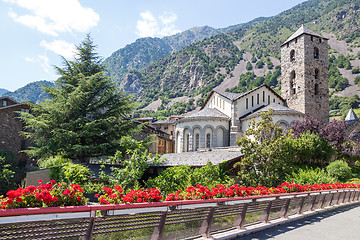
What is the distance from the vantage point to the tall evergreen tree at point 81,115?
73.4ft

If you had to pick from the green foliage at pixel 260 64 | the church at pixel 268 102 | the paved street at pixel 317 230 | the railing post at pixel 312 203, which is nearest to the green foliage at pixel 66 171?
the paved street at pixel 317 230

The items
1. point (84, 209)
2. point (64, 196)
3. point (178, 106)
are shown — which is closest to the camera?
point (84, 209)

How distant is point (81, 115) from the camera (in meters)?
24.6

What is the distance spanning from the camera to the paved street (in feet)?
28.0

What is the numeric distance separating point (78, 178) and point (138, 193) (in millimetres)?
14065

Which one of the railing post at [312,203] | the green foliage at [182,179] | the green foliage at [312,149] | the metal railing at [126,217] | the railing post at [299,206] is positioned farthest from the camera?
the green foliage at [312,149]

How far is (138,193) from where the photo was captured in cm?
707

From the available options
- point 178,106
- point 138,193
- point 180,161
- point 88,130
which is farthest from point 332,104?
point 138,193

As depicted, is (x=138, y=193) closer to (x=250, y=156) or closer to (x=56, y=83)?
(x=250, y=156)

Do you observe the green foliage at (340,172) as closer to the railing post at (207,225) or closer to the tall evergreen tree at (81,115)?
the tall evergreen tree at (81,115)

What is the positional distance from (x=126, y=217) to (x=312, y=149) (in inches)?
1102

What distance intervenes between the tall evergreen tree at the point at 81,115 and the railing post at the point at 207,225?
54.5 feet

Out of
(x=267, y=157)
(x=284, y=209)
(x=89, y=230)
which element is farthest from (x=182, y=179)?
(x=89, y=230)

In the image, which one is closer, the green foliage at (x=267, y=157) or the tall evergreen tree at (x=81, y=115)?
the green foliage at (x=267, y=157)
